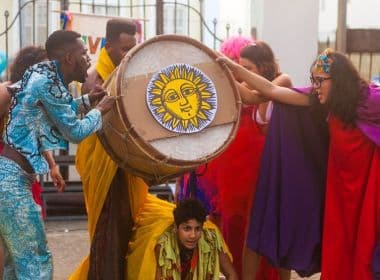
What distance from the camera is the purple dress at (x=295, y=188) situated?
3979mm

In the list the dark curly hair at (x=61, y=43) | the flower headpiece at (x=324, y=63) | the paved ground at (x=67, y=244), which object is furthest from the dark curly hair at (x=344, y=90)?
the paved ground at (x=67, y=244)

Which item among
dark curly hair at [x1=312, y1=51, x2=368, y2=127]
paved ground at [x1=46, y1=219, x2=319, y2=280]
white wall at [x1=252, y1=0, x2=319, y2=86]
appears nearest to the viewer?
dark curly hair at [x1=312, y1=51, x2=368, y2=127]

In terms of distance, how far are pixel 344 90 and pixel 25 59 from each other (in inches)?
64.7

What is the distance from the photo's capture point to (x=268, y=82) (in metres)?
3.84

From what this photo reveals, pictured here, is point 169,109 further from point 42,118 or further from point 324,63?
point 324,63

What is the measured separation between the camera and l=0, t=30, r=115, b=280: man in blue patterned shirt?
3221 mm

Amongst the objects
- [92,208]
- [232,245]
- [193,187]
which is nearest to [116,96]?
[92,208]

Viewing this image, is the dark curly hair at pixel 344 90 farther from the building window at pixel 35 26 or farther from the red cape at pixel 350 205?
the building window at pixel 35 26

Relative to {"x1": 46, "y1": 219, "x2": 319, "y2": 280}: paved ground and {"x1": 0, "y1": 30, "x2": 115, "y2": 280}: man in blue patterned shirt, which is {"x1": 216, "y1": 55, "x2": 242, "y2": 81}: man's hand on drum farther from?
{"x1": 46, "y1": 219, "x2": 319, "y2": 280}: paved ground

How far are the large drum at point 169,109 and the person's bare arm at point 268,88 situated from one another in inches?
5.4

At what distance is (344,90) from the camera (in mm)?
3660

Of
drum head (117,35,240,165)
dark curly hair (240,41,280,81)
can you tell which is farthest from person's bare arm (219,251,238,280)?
dark curly hair (240,41,280,81)

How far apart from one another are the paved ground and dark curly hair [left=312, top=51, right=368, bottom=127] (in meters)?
1.69

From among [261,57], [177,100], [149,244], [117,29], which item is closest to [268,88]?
[261,57]
